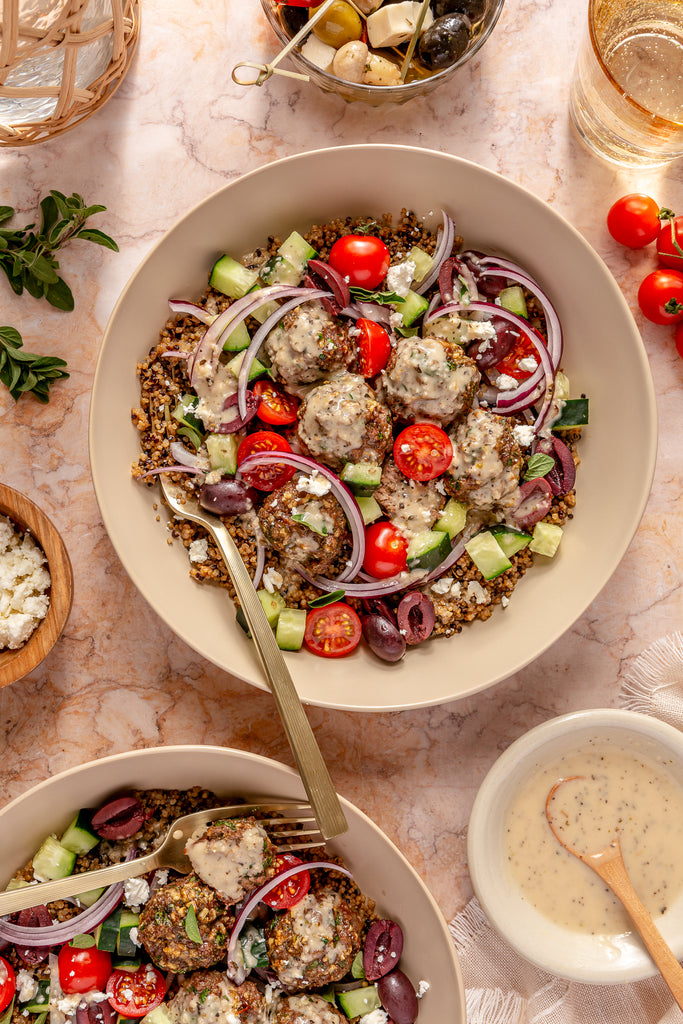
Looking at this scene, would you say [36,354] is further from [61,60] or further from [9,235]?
[61,60]

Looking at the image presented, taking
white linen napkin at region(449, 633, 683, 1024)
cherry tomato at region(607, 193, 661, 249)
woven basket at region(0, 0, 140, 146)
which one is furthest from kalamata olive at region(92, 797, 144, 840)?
cherry tomato at region(607, 193, 661, 249)

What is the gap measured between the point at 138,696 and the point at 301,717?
92 cm

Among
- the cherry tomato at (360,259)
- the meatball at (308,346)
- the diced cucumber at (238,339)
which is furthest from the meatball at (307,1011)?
the cherry tomato at (360,259)

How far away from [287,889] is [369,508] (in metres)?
1.67

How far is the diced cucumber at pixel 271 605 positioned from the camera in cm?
347

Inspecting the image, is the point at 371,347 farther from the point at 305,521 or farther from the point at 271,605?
the point at 271,605

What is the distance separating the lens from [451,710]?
12.6ft

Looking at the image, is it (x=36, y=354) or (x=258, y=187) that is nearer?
(x=258, y=187)

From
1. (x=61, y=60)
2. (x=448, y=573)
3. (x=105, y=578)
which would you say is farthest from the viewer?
(x=105, y=578)

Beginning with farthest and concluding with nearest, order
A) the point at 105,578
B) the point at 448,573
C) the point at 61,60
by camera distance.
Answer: the point at 105,578 → the point at 448,573 → the point at 61,60

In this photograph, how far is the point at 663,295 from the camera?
362 cm

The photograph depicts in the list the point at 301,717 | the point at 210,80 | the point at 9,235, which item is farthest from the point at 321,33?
the point at 301,717

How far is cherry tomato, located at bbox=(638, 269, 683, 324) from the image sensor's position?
11.9ft

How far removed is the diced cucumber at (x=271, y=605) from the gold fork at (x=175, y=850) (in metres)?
0.79
